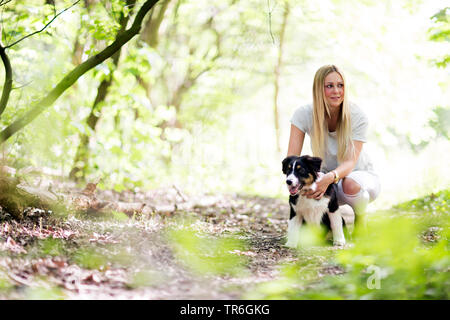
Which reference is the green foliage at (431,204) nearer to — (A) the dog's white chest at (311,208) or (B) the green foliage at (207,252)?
(A) the dog's white chest at (311,208)

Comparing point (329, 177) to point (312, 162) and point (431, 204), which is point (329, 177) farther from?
point (431, 204)

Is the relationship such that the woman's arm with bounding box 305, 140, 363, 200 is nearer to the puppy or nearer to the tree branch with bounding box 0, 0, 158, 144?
the puppy

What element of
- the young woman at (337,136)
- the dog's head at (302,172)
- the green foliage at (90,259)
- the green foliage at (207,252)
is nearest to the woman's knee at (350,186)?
the young woman at (337,136)

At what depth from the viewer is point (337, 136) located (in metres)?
4.45

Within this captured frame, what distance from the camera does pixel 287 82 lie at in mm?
17469

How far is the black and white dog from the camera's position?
404 centimetres

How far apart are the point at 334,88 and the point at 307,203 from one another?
1173 millimetres

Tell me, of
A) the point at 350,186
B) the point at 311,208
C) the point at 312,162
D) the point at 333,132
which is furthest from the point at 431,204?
the point at 312,162

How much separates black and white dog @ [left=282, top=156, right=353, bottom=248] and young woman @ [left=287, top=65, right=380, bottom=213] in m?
0.09

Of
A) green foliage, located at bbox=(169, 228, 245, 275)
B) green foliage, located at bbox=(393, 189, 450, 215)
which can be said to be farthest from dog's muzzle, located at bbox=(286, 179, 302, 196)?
green foliage, located at bbox=(393, 189, 450, 215)

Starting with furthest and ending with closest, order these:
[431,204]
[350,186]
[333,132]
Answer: [431,204], [333,132], [350,186]

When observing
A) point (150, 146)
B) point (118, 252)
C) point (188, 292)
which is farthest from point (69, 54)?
point (188, 292)

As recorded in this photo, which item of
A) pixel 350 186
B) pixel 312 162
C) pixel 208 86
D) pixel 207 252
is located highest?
pixel 208 86
